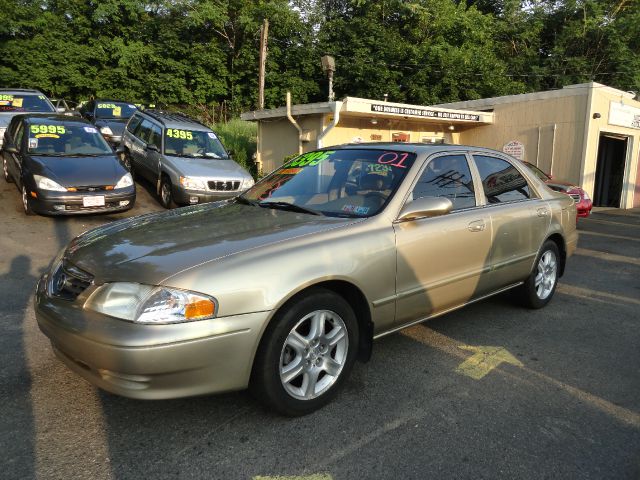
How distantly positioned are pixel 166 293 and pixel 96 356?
1.51ft

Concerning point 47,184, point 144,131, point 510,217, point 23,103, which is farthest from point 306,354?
point 23,103

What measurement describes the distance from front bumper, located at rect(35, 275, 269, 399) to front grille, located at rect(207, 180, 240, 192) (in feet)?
22.2

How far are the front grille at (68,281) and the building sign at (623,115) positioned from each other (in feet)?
53.2

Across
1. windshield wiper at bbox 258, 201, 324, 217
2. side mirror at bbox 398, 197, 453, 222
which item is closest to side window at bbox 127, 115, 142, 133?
windshield wiper at bbox 258, 201, 324, 217

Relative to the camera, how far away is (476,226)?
396cm

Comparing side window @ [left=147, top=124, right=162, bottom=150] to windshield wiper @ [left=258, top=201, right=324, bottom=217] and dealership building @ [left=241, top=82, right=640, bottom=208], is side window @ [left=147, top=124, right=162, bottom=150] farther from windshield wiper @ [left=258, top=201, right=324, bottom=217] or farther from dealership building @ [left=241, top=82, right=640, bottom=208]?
windshield wiper @ [left=258, top=201, right=324, bottom=217]

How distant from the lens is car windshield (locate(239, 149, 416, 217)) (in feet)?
11.5

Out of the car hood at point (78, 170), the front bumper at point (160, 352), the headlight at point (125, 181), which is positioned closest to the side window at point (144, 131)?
the car hood at point (78, 170)

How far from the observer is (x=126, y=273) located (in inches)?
102

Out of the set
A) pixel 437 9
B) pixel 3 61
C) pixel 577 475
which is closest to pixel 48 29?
pixel 3 61

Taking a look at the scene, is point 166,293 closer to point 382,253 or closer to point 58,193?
point 382,253

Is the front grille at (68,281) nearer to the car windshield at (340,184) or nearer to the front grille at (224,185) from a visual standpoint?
Result: the car windshield at (340,184)

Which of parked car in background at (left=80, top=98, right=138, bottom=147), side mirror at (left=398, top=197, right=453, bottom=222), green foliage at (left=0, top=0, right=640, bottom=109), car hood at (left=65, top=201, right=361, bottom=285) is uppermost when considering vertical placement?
green foliage at (left=0, top=0, right=640, bottom=109)

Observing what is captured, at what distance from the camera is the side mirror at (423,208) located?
10.9ft
